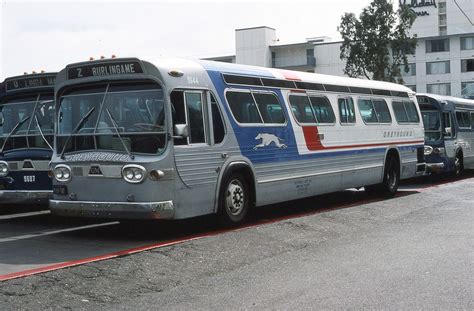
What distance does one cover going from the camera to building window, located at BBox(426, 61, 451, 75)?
8034cm

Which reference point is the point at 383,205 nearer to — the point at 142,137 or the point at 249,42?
the point at 142,137

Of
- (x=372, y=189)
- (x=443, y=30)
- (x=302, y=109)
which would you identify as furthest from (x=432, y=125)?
(x=443, y=30)

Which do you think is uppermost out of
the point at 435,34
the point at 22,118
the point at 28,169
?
the point at 435,34

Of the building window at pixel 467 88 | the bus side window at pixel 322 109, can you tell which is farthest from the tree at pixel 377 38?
Result: the bus side window at pixel 322 109

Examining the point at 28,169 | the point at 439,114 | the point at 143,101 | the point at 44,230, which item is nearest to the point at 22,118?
the point at 28,169

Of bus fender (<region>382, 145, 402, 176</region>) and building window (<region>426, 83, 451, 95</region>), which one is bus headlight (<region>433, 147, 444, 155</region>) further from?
building window (<region>426, 83, 451, 95</region>)

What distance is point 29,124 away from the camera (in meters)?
11.6

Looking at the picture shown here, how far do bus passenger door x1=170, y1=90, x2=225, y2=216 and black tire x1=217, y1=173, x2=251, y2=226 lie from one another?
13.1 inches

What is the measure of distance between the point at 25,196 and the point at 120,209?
9.79 feet

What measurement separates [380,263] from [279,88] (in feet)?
16.5

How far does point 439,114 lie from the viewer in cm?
2083

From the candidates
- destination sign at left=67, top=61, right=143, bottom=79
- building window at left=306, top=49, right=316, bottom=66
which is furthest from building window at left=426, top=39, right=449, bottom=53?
destination sign at left=67, top=61, right=143, bottom=79

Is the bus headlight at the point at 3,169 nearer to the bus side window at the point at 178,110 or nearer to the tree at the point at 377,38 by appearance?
the bus side window at the point at 178,110

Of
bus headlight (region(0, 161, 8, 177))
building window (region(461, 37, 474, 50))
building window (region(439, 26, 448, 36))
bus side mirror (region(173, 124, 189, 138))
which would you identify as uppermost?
building window (region(439, 26, 448, 36))
